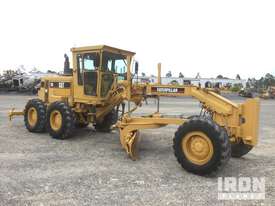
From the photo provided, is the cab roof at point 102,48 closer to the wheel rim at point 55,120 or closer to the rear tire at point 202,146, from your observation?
the wheel rim at point 55,120

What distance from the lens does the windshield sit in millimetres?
10703

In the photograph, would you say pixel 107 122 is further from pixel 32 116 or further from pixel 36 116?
pixel 32 116

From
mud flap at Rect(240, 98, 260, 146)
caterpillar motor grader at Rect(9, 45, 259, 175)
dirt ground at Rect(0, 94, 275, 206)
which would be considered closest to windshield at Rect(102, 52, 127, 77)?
caterpillar motor grader at Rect(9, 45, 259, 175)

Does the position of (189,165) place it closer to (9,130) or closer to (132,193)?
(132,193)

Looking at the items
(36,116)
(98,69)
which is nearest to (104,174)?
(98,69)

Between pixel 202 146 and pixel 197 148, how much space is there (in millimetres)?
109

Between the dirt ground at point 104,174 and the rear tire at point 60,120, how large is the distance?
245 mm

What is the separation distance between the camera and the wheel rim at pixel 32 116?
12.0 meters

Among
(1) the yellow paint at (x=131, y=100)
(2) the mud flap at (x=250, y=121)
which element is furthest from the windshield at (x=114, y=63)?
(2) the mud flap at (x=250, y=121)

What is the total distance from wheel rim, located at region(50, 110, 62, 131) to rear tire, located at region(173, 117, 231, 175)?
14.5 ft

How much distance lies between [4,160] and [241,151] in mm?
5080

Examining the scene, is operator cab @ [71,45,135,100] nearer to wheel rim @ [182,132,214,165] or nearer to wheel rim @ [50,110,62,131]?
wheel rim @ [50,110,62,131]

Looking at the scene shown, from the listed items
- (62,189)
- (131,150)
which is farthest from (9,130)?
(62,189)

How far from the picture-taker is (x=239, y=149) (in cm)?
859
